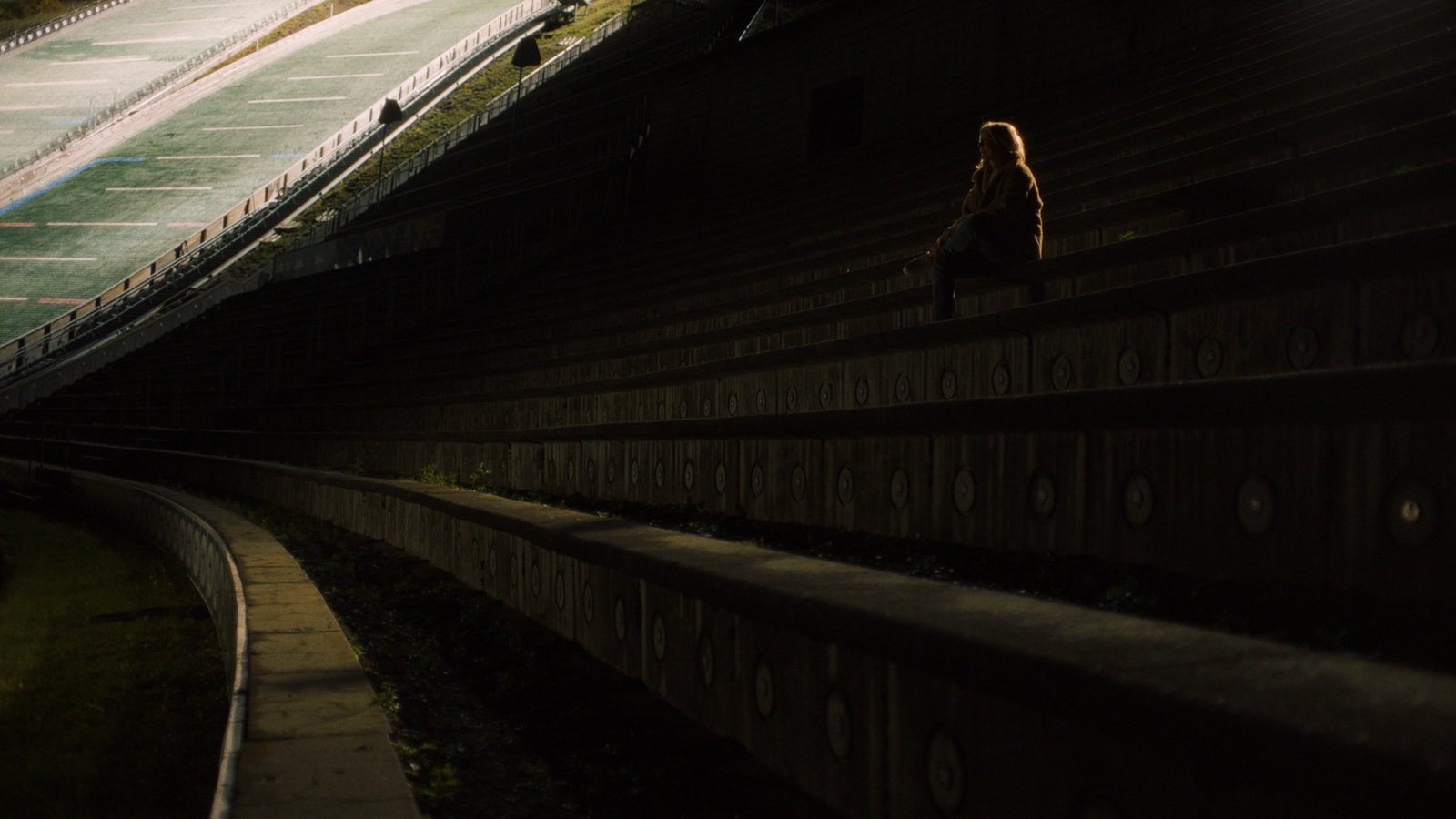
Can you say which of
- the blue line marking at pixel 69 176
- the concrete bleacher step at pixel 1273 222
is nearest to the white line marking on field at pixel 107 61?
the blue line marking at pixel 69 176

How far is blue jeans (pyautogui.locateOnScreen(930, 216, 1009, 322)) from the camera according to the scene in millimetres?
3854

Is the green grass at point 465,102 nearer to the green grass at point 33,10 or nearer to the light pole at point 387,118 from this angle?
the light pole at point 387,118

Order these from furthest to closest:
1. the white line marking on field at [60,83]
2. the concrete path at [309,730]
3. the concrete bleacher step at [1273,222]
→ the white line marking on field at [60,83]
the concrete bleacher step at [1273,222]
the concrete path at [309,730]

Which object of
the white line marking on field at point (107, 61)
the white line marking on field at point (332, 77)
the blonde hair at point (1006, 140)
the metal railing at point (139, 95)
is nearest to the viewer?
the blonde hair at point (1006, 140)

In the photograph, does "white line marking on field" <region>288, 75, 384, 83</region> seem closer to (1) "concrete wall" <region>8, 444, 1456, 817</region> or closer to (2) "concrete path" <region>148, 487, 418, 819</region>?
(2) "concrete path" <region>148, 487, 418, 819</region>

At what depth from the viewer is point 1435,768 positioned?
0.71 meters

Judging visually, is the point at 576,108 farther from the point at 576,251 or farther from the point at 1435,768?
the point at 1435,768

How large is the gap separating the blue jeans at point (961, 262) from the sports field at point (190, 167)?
2423 centimetres

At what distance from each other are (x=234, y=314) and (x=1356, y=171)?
18.3m

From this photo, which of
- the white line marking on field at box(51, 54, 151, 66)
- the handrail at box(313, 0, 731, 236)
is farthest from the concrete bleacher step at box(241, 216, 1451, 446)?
the white line marking on field at box(51, 54, 151, 66)

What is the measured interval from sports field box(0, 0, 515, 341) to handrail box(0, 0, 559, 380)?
1519 mm

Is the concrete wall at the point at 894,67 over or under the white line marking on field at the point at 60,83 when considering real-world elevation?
under

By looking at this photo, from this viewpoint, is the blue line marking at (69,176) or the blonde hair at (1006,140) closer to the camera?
the blonde hair at (1006,140)

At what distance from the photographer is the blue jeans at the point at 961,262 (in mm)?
3854
